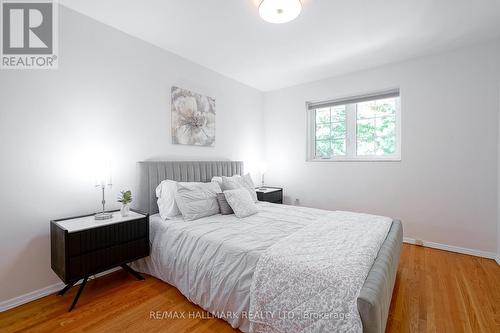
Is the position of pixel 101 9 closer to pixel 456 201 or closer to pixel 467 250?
pixel 456 201

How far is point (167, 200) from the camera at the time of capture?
239cm

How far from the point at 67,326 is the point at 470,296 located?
308 centimetres

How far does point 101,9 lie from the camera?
6.73 feet

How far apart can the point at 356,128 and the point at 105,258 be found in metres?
3.52

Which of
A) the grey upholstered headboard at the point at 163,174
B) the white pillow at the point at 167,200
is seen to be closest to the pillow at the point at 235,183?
the grey upholstered headboard at the point at 163,174

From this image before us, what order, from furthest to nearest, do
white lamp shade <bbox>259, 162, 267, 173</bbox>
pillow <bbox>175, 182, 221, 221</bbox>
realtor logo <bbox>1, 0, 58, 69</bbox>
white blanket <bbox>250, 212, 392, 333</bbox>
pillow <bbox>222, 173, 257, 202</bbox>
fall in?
white lamp shade <bbox>259, 162, 267, 173</bbox> < pillow <bbox>222, 173, 257, 202</bbox> < pillow <bbox>175, 182, 221, 221</bbox> < realtor logo <bbox>1, 0, 58, 69</bbox> < white blanket <bbox>250, 212, 392, 333</bbox>

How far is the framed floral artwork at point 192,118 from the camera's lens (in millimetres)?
2889

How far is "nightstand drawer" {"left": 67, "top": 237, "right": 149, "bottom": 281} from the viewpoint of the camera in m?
1.74

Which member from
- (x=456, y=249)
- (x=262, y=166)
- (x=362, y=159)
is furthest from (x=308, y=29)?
(x=456, y=249)

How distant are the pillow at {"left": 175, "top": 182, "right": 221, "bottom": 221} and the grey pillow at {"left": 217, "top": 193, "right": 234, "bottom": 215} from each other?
49mm

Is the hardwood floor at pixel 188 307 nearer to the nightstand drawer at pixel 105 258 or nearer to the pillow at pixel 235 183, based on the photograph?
the nightstand drawer at pixel 105 258

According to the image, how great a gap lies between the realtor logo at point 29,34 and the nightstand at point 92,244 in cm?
135

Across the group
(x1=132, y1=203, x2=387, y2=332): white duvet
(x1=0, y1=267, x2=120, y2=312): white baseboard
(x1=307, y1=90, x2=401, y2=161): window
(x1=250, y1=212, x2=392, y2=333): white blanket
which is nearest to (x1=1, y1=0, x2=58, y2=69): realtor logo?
(x1=132, y1=203, x2=387, y2=332): white duvet

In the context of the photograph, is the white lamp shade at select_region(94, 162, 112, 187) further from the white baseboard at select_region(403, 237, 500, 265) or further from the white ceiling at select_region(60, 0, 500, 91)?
the white baseboard at select_region(403, 237, 500, 265)
